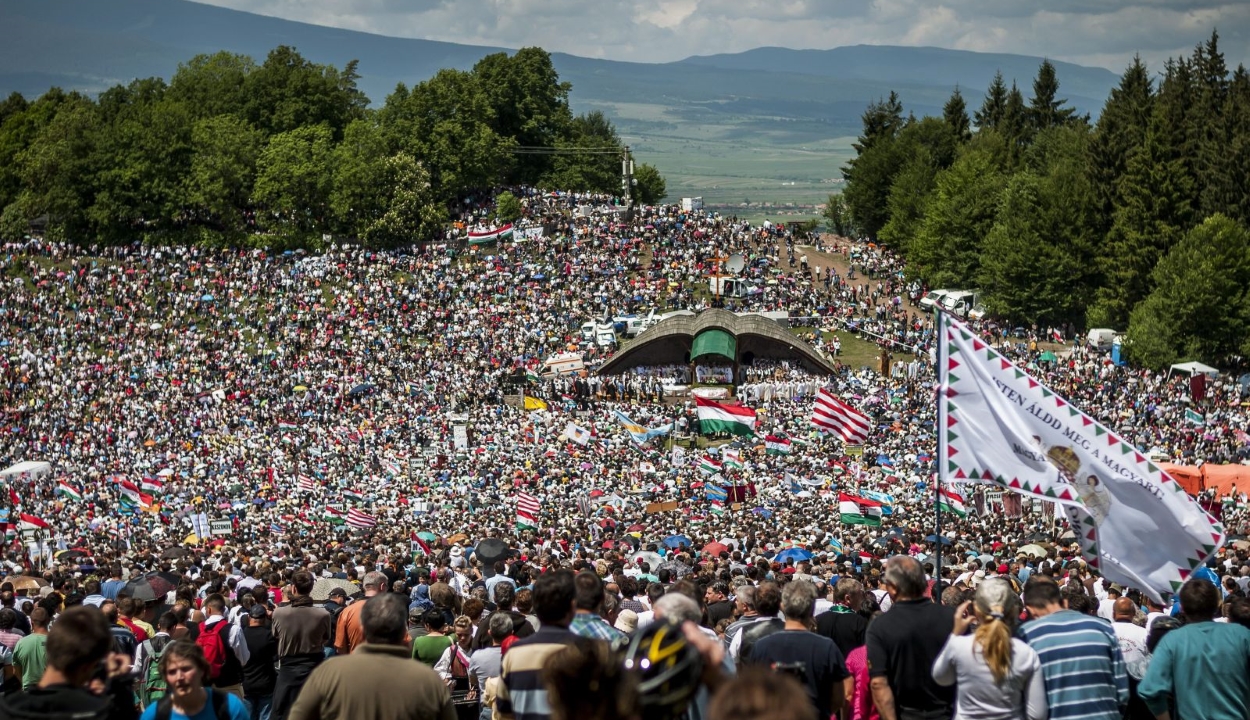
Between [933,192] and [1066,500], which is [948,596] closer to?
[1066,500]

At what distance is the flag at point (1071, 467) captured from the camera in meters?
9.69

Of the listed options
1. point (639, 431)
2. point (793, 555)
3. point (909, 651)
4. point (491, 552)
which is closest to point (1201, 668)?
point (909, 651)

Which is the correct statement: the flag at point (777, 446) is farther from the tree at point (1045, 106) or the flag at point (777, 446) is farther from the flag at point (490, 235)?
the tree at point (1045, 106)

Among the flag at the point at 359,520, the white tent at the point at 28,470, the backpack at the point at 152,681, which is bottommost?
the white tent at the point at 28,470

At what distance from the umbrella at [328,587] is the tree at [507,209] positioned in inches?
2256

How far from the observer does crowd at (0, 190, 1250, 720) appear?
7953mm

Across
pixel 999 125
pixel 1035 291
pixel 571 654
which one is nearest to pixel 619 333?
pixel 1035 291

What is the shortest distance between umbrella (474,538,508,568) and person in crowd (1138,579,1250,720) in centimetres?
1029

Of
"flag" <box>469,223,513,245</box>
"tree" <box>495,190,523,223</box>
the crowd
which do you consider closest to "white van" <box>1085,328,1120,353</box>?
the crowd

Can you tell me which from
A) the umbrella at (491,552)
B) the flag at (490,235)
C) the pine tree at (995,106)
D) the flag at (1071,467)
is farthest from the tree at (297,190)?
the flag at (1071,467)

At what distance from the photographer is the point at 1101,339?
59000mm

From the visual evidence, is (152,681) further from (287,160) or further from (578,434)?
(287,160)

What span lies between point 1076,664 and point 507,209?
65.5 meters

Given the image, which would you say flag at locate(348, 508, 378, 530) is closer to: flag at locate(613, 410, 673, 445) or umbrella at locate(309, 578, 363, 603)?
flag at locate(613, 410, 673, 445)
